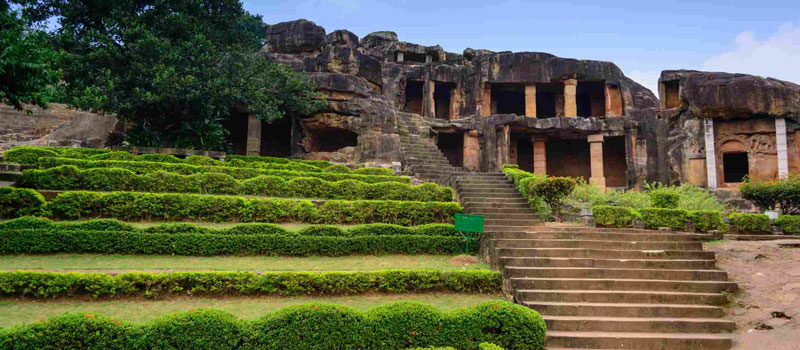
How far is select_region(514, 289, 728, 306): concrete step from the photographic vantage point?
8352 millimetres

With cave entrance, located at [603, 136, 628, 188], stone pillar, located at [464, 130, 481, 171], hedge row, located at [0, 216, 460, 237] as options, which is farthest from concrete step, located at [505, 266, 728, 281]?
cave entrance, located at [603, 136, 628, 188]

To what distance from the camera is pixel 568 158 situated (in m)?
31.5

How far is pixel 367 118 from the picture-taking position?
66.6 ft

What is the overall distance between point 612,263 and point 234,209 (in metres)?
9.08

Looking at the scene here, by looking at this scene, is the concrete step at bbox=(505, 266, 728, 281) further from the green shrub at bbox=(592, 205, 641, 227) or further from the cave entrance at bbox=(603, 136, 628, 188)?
the cave entrance at bbox=(603, 136, 628, 188)

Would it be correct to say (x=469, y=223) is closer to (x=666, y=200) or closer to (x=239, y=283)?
(x=239, y=283)

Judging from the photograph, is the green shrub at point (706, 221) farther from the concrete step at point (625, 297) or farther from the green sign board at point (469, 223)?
the green sign board at point (469, 223)

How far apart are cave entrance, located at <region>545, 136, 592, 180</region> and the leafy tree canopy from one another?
62.6 feet

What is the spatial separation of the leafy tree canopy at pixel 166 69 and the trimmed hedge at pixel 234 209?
662cm

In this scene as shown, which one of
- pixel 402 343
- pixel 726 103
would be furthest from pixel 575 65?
pixel 402 343

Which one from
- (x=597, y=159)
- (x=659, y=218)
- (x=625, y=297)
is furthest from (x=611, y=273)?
(x=597, y=159)

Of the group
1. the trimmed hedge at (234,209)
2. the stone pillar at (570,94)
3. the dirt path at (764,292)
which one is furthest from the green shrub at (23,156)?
the stone pillar at (570,94)

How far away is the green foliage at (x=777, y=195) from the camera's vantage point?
1364 centimetres

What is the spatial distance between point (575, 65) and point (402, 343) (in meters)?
25.4
